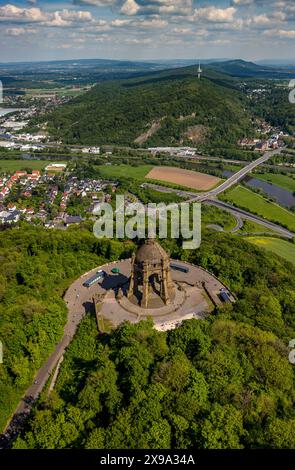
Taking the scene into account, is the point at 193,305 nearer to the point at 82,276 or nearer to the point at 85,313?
the point at 85,313

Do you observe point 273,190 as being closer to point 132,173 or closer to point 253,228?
point 253,228

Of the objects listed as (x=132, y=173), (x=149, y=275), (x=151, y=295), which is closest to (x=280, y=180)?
(x=132, y=173)

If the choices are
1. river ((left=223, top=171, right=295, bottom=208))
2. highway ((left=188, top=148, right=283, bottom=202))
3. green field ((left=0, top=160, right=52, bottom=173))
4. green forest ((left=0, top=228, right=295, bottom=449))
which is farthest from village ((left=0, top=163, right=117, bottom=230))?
river ((left=223, top=171, right=295, bottom=208))

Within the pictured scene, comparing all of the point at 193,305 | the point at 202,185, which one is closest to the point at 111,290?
the point at 193,305

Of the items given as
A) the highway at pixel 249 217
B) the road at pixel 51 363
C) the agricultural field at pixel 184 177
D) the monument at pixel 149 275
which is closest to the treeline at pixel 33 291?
the road at pixel 51 363

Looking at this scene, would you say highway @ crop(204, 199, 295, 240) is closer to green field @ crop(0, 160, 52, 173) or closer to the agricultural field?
the agricultural field
